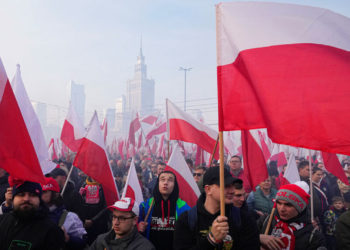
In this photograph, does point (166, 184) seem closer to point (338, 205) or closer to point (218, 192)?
point (218, 192)

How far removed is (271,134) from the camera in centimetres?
304

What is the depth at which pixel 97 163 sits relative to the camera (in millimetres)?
5480

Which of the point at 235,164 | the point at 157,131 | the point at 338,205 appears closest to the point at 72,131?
the point at 235,164

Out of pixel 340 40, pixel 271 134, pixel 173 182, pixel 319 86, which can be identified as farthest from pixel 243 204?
pixel 340 40

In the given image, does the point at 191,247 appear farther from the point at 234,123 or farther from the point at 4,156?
the point at 4,156

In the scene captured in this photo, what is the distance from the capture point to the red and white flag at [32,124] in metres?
5.00

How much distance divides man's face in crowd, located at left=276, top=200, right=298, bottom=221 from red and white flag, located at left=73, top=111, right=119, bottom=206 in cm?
272

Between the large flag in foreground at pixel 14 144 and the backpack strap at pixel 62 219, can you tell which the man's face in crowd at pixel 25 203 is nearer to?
the large flag in foreground at pixel 14 144

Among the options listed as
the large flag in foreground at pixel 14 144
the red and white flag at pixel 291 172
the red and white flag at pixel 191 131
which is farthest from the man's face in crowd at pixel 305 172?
the large flag in foreground at pixel 14 144

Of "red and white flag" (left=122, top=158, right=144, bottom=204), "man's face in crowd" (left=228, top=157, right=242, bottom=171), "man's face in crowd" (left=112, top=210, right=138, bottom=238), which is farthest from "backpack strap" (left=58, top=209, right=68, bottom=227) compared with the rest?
"man's face in crowd" (left=228, top=157, right=242, bottom=171)

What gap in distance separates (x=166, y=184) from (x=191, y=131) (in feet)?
10.0

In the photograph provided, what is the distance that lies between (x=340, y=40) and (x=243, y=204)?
2.36 m

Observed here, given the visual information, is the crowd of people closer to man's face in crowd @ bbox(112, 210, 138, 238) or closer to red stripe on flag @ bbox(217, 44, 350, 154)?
man's face in crowd @ bbox(112, 210, 138, 238)

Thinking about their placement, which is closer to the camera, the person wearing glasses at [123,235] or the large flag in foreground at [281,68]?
the large flag in foreground at [281,68]
